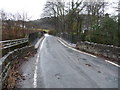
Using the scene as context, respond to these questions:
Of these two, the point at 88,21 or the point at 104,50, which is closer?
the point at 104,50

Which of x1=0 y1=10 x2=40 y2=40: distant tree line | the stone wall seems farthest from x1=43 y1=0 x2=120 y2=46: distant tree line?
x1=0 y1=10 x2=40 y2=40: distant tree line

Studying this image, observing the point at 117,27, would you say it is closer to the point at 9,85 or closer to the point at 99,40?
the point at 99,40

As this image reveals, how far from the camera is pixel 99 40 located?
2395 cm

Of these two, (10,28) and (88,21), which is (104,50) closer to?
(10,28)

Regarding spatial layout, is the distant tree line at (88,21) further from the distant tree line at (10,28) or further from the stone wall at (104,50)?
the distant tree line at (10,28)

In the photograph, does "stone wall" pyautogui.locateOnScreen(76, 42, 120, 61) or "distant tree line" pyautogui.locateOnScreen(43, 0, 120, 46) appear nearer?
"stone wall" pyautogui.locateOnScreen(76, 42, 120, 61)

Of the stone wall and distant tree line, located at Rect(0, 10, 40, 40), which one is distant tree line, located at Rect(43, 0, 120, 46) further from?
distant tree line, located at Rect(0, 10, 40, 40)

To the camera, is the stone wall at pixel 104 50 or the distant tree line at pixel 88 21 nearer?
the stone wall at pixel 104 50


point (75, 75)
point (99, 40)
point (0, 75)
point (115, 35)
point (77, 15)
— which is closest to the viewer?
point (0, 75)

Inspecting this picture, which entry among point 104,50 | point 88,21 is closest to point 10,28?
point 104,50

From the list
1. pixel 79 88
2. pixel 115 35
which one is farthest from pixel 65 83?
pixel 115 35

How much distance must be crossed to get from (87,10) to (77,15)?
5.96 metres

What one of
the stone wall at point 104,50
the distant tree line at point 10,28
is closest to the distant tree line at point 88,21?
the stone wall at point 104,50

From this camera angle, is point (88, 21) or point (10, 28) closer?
point (10, 28)
